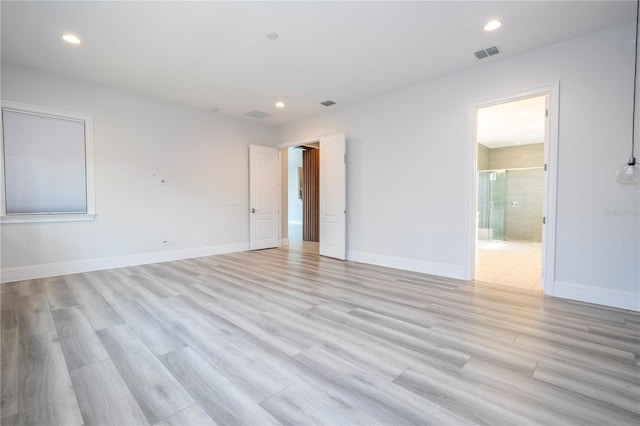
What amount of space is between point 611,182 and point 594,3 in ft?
5.97

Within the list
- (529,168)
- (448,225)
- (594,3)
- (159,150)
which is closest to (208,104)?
(159,150)

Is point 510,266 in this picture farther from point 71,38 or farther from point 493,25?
point 71,38

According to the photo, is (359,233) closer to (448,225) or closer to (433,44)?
(448,225)

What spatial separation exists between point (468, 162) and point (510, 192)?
20.7 ft

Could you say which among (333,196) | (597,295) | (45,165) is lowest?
(597,295)

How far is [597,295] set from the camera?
328cm

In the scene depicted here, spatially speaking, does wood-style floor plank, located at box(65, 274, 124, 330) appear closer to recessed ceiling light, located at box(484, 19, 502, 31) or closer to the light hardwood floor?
the light hardwood floor

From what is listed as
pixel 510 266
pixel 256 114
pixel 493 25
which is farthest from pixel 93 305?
pixel 510 266

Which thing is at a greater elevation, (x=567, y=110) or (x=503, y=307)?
(x=567, y=110)

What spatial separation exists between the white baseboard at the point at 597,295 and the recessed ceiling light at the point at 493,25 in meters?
3.03

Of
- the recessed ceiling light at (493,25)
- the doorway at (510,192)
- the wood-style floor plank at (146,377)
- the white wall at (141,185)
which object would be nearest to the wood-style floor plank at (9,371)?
the wood-style floor plank at (146,377)

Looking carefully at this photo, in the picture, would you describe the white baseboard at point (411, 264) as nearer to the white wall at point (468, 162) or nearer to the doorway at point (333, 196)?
the white wall at point (468, 162)

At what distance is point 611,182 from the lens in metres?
3.21

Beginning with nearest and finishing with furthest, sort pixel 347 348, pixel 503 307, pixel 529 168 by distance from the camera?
1. pixel 347 348
2. pixel 503 307
3. pixel 529 168
